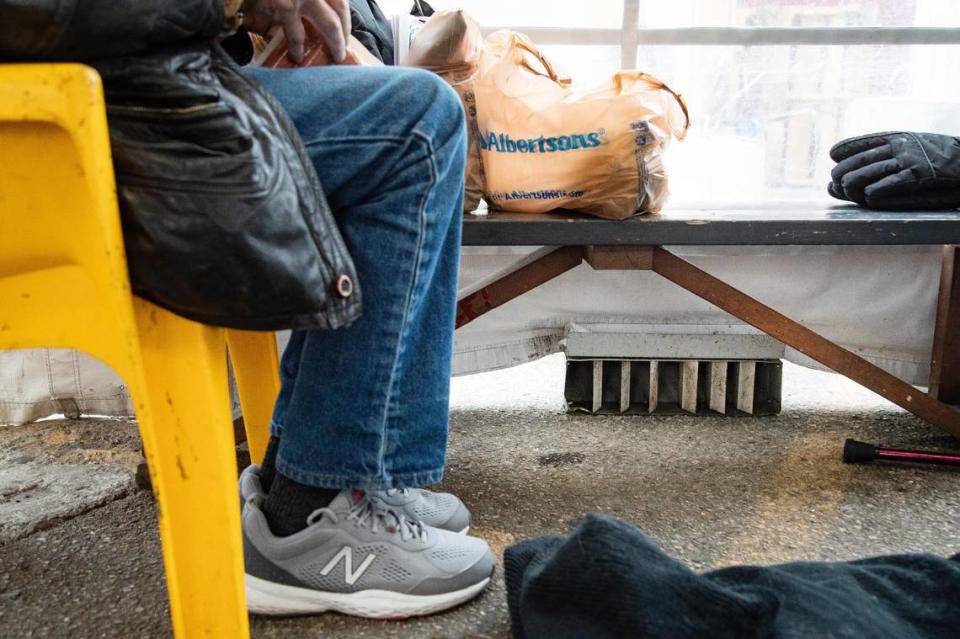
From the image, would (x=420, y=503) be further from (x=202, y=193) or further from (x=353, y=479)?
(x=202, y=193)

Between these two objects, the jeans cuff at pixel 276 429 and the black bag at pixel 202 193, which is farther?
the jeans cuff at pixel 276 429

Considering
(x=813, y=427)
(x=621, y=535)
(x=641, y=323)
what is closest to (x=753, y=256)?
(x=641, y=323)

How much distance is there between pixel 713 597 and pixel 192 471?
1.64 feet

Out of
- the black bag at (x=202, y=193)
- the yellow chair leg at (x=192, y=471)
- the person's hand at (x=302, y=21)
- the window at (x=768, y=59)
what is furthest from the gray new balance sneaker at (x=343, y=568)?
the window at (x=768, y=59)

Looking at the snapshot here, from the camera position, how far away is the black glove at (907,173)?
59.9 inches

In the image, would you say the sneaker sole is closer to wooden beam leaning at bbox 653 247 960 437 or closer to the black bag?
the black bag

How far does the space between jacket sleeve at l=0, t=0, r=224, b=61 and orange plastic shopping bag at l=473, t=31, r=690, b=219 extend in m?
0.82

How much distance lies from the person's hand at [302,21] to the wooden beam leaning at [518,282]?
24.6 inches

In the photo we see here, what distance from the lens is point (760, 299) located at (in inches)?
Result: 76.5

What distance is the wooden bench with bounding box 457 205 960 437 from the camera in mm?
1353

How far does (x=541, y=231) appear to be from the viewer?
1345mm

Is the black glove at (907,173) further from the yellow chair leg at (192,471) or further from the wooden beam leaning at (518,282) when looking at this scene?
the yellow chair leg at (192,471)

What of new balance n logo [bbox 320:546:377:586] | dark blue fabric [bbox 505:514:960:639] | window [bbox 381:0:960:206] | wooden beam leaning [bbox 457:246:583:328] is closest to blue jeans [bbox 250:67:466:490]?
new balance n logo [bbox 320:546:377:586]

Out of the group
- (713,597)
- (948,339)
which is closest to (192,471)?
(713,597)
